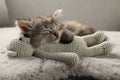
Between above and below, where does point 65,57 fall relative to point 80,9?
below

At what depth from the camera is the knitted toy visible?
3.72 feet

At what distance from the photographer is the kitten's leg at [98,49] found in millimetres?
1216

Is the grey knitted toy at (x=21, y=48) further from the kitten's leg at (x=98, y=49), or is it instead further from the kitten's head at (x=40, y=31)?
the kitten's leg at (x=98, y=49)

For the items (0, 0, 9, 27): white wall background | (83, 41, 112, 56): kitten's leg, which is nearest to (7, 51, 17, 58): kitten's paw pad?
(83, 41, 112, 56): kitten's leg

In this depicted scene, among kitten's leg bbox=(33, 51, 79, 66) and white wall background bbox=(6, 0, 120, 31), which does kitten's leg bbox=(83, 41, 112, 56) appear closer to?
kitten's leg bbox=(33, 51, 79, 66)

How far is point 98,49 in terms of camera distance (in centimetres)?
122

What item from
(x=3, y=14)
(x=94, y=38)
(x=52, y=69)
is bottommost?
(x=52, y=69)

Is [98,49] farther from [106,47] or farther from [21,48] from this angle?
[21,48]

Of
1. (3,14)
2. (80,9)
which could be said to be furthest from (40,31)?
(80,9)

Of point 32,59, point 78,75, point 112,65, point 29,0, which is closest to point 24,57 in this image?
point 32,59

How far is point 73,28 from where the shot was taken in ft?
4.47

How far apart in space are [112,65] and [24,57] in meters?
0.39

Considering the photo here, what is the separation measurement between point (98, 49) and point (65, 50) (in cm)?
16

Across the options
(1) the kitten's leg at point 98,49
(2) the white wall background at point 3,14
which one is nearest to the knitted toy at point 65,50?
(1) the kitten's leg at point 98,49
